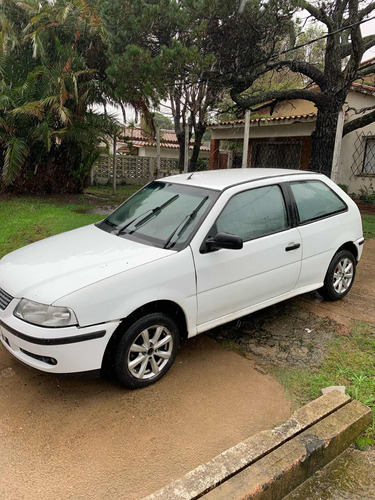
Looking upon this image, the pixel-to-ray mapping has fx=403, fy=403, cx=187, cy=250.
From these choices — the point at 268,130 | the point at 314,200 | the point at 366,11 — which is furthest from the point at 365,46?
the point at 314,200

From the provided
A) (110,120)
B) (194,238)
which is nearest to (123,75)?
(110,120)

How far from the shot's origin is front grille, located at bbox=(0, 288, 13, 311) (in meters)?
3.00

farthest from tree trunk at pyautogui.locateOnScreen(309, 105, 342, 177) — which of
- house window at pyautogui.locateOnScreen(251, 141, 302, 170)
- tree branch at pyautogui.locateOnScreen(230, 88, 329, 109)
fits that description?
house window at pyautogui.locateOnScreen(251, 141, 302, 170)

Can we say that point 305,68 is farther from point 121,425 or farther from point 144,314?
point 121,425

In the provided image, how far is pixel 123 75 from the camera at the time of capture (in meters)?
9.02

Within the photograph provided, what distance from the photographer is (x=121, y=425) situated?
278 cm

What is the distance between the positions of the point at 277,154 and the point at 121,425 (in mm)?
14317

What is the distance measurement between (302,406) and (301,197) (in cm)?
218

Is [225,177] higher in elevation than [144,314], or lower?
higher

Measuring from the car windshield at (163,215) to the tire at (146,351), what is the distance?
65 centimetres

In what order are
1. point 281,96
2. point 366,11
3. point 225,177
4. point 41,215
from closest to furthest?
point 225,177, point 366,11, point 41,215, point 281,96

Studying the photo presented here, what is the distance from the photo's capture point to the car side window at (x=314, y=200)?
13.8 feet

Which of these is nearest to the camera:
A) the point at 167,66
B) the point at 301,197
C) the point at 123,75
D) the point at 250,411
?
the point at 250,411

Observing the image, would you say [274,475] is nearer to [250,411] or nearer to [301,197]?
[250,411]
